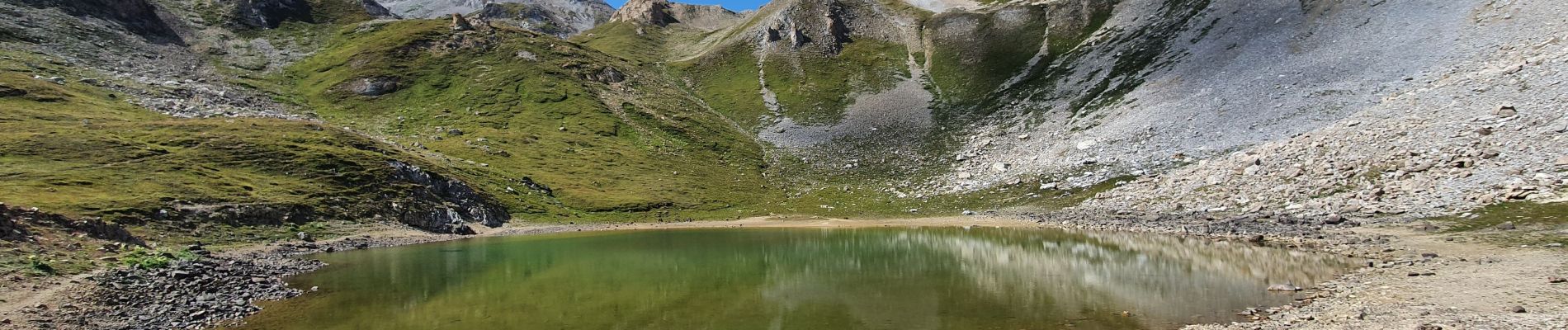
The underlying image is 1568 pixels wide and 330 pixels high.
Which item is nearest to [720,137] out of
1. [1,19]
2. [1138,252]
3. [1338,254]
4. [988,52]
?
[988,52]

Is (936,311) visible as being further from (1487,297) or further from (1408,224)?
(1408,224)

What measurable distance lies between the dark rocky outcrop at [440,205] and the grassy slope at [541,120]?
4560mm

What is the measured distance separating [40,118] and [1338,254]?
113147 mm

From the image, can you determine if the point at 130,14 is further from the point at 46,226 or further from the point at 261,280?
the point at 261,280

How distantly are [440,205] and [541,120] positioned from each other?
5262cm

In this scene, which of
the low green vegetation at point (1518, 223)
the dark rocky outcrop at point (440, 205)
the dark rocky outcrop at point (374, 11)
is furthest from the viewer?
the dark rocky outcrop at point (374, 11)

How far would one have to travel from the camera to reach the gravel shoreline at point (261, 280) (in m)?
20.5

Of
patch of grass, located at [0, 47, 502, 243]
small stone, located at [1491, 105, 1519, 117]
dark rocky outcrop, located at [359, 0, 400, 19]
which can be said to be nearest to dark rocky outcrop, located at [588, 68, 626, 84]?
patch of grass, located at [0, 47, 502, 243]

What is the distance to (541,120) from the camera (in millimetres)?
115500

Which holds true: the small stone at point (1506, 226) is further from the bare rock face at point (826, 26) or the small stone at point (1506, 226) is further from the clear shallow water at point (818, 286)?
the bare rock face at point (826, 26)

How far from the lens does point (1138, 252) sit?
34.7 m

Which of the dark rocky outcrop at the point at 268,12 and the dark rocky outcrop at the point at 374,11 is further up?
the dark rocky outcrop at the point at 374,11

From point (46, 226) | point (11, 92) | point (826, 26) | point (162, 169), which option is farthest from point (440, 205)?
point (826, 26)

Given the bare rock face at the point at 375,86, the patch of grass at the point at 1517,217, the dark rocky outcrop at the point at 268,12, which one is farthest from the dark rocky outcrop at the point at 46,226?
the dark rocky outcrop at the point at 268,12
